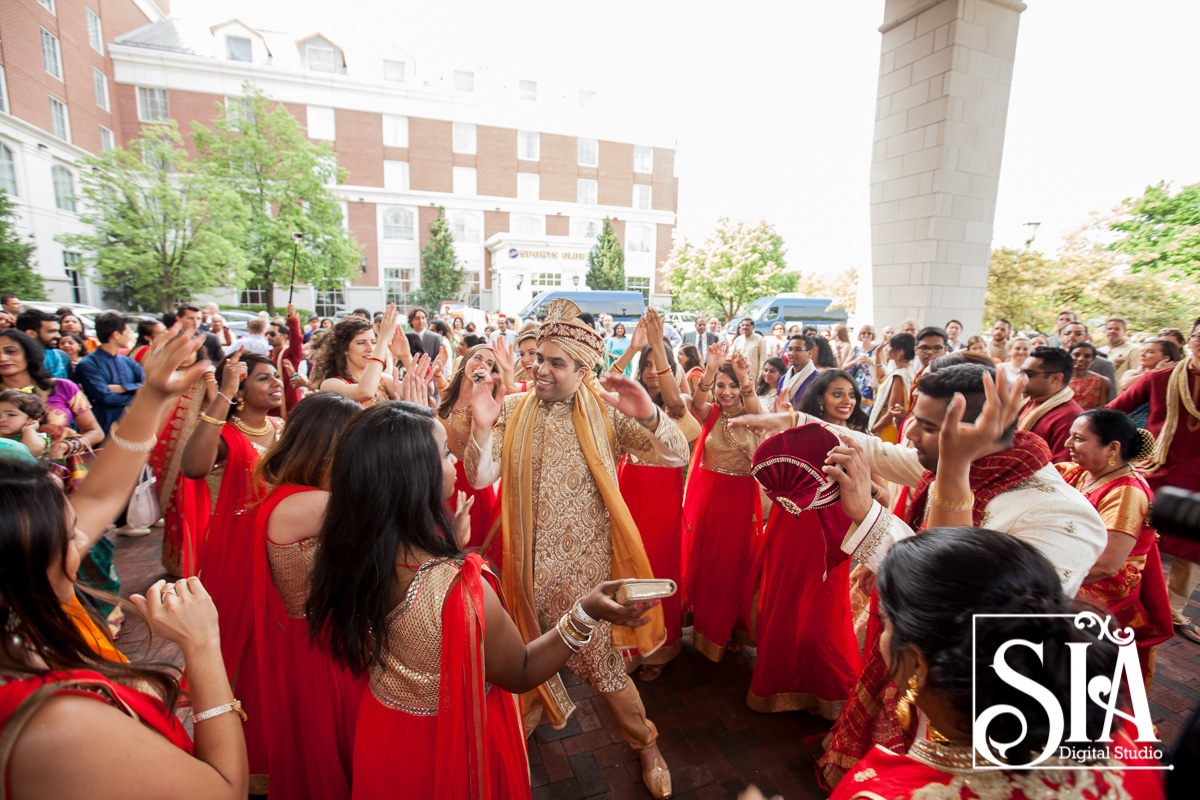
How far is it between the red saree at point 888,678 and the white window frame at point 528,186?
35.8m

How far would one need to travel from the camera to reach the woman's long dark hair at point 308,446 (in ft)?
6.17

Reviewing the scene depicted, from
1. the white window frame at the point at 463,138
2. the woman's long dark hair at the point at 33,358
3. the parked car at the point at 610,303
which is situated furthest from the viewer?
the white window frame at the point at 463,138

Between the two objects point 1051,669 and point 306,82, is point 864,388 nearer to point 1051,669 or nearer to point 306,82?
point 1051,669

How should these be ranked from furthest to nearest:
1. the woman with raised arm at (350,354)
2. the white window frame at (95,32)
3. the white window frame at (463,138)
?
the white window frame at (463,138)
the white window frame at (95,32)
the woman with raised arm at (350,354)

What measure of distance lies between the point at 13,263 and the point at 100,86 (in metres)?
16.3

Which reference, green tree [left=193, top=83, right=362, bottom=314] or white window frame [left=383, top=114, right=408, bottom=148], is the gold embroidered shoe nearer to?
green tree [left=193, top=83, right=362, bottom=314]

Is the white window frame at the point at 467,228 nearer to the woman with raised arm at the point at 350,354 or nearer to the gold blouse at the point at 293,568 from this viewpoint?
the woman with raised arm at the point at 350,354

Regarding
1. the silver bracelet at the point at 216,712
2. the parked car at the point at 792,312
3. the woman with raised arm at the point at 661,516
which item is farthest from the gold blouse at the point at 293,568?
the parked car at the point at 792,312

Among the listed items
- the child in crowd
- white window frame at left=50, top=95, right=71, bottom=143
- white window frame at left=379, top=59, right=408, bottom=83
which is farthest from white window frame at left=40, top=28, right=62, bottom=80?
the child in crowd

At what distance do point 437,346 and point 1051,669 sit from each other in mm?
7525

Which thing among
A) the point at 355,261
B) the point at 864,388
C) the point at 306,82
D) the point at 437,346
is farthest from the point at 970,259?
the point at 306,82

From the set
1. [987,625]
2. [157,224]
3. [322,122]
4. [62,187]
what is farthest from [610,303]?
[322,122]

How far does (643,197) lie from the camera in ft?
122

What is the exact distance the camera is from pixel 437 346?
25.1 ft
